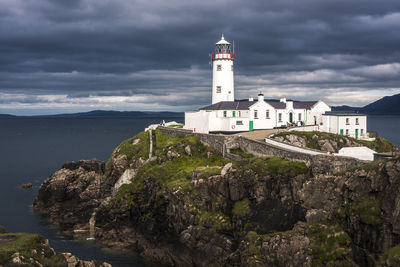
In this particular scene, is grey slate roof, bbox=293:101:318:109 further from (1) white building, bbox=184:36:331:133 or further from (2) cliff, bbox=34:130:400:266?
(2) cliff, bbox=34:130:400:266

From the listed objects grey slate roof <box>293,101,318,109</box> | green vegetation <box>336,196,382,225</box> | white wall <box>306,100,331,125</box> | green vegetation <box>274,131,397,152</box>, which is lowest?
green vegetation <box>336,196,382,225</box>

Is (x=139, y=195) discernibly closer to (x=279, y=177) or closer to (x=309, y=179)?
(x=279, y=177)

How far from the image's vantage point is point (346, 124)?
216 feet

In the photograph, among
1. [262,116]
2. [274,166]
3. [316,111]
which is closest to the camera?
[274,166]

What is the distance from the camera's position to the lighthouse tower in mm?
74250

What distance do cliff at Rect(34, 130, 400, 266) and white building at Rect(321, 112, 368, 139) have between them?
21701 millimetres

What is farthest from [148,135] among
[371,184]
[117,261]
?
[371,184]

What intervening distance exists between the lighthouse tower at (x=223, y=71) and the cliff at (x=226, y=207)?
52.4 feet

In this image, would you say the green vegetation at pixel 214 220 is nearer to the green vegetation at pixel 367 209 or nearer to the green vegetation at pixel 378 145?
the green vegetation at pixel 367 209

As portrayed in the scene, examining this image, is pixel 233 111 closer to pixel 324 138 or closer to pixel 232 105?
pixel 232 105

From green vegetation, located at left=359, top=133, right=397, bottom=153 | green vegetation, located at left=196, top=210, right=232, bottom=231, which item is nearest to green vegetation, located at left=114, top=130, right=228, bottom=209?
green vegetation, located at left=196, top=210, right=232, bottom=231

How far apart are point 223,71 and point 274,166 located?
36.6m

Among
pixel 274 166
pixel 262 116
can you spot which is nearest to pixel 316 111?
pixel 262 116

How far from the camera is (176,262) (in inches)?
1538
